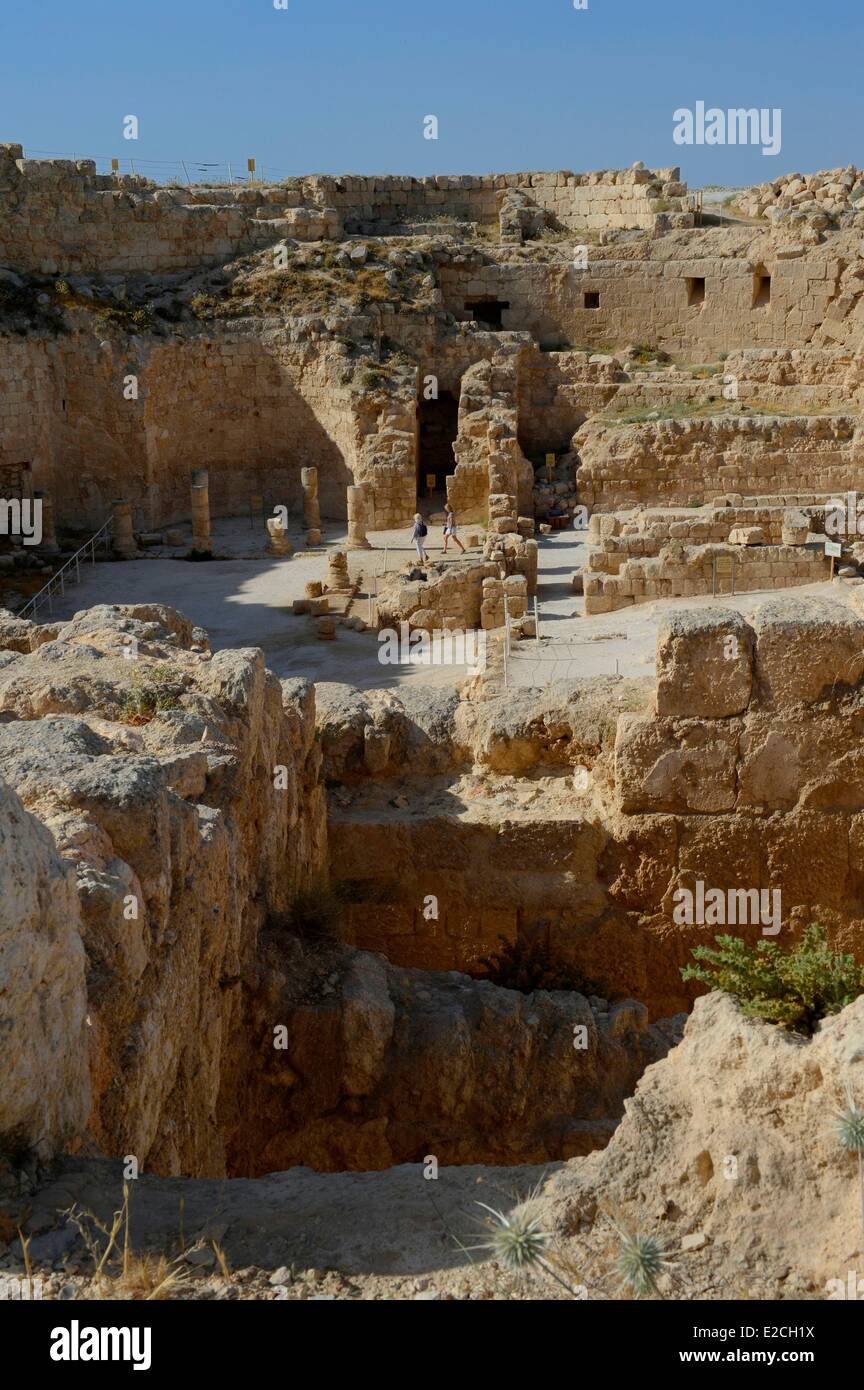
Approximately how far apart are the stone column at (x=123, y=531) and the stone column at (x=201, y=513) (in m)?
0.97

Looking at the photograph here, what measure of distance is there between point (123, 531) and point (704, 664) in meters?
15.7

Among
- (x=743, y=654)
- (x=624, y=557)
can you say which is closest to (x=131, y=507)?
(x=624, y=557)

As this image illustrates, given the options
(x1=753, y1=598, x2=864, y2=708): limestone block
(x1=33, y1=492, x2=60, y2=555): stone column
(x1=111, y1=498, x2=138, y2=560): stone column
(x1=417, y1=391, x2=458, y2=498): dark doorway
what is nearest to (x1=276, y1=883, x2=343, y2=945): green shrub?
(x1=753, y1=598, x2=864, y2=708): limestone block

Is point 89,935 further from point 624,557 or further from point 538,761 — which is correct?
point 624,557

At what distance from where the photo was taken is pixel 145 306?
26.4 meters

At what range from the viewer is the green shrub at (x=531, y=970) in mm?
10070

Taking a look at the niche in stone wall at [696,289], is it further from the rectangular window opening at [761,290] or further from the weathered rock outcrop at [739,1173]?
the weathered rock outcrop at [739,1173]

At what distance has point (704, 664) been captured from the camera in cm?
998

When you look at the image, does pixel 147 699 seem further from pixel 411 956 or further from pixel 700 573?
pixel 700 573

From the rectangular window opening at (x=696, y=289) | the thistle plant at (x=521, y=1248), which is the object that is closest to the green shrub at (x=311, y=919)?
the thistle plant at (x=521, y=1248)

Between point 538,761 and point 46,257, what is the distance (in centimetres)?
1855

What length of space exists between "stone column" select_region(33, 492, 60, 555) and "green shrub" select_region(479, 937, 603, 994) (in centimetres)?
1544

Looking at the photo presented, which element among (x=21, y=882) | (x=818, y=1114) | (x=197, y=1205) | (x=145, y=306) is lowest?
(x=197, y=1205)

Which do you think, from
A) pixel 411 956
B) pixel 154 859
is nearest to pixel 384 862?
pixel 411 956
